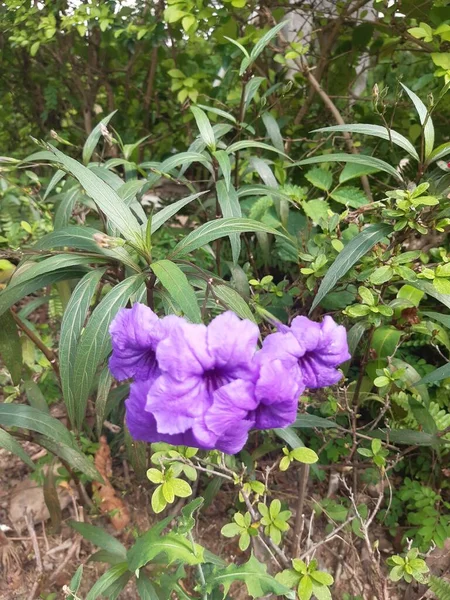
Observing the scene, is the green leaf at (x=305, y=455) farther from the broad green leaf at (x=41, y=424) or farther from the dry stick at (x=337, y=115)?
the dry stick at (x=337, y=115)

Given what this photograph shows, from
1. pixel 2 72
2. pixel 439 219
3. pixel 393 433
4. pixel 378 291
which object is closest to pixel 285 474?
pixel 393 433

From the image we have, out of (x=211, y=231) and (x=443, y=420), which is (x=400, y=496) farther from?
(x=211, y=231)

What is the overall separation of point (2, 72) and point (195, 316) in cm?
267

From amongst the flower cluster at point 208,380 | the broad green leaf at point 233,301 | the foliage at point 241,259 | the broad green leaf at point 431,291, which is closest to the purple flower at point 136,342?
the flower cluster at point 208,380

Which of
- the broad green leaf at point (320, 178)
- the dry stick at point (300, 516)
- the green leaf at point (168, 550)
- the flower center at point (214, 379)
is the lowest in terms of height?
the dry stick at point (300, 516)

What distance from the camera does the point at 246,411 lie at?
27.8 inches

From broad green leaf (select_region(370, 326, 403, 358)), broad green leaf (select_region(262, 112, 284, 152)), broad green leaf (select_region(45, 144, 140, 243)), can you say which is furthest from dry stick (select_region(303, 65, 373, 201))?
broad green leaf (select_region(45, 144, 140, 243))

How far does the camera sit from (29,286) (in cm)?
117

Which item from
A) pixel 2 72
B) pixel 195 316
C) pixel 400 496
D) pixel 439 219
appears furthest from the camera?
pixel 2 72

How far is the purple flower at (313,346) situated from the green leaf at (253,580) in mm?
465

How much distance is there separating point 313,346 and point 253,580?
0.57m

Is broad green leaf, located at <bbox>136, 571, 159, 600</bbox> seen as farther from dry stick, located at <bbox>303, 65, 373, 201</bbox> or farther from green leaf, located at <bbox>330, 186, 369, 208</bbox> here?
dry stick, located at <bbox>303, 65, 373, 201</bbox>

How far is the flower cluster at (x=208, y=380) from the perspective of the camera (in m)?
0.69

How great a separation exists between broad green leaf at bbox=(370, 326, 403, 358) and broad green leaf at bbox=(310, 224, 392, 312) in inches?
13.7
